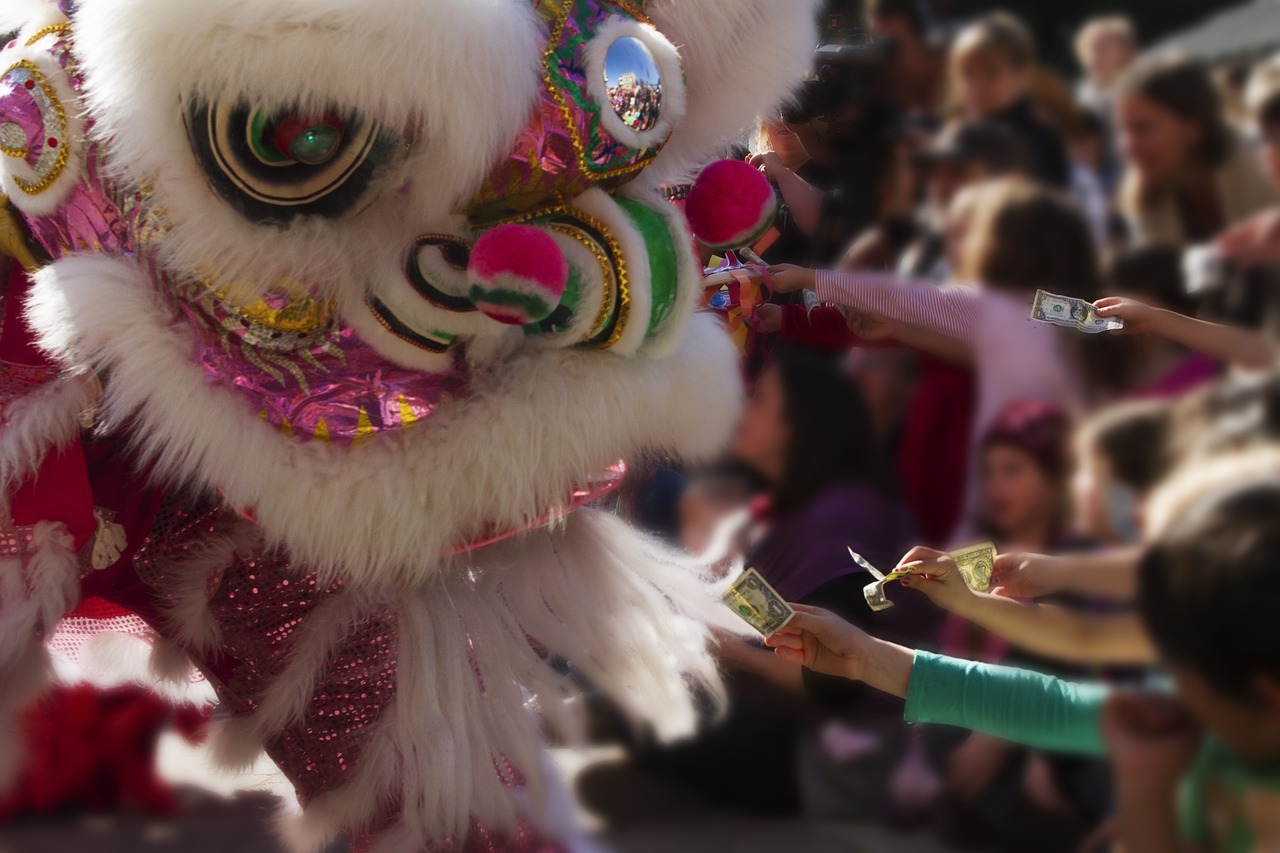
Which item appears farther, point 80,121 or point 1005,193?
point 1005,193

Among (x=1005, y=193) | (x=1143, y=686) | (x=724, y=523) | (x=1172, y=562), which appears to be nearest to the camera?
(x=1172, y=562)

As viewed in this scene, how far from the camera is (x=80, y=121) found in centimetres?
96

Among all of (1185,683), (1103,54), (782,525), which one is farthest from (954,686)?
(1103,54)

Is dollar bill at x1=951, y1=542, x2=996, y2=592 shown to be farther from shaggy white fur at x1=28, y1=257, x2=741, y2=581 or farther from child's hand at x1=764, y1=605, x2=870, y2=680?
shaggy white fur at x1=28, y1=257, x2=741, y2=581

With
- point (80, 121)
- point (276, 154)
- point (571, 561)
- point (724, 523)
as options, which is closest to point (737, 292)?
point (571, 561)

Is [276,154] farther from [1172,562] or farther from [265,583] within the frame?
[1172,562]

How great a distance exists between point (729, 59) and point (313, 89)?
34 cm

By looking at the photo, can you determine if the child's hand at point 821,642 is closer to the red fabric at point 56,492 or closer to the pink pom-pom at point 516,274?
the pink pom-pom at point 516,274

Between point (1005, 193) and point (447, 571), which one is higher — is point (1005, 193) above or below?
above

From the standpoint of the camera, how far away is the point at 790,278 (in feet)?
3.70

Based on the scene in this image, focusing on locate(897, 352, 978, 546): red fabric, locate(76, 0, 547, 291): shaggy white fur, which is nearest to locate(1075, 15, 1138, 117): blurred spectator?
locate(897, 352, 978, 546): red fabric

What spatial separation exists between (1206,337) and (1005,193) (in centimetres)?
116

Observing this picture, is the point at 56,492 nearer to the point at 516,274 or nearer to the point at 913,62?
the point at 516,274

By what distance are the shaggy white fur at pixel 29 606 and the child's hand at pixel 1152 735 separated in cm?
88
